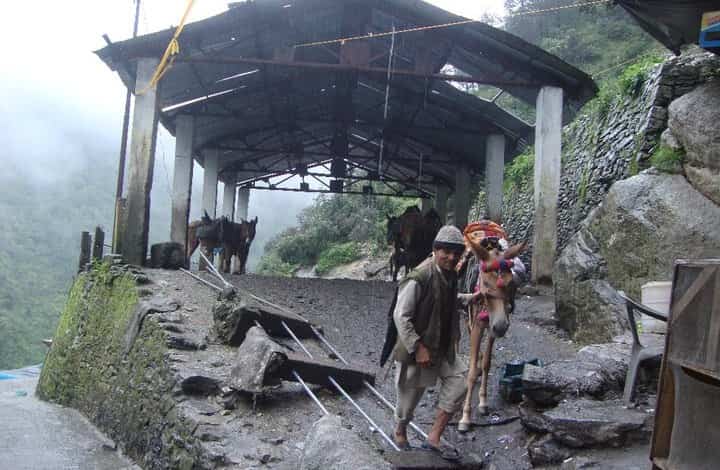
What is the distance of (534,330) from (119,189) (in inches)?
366

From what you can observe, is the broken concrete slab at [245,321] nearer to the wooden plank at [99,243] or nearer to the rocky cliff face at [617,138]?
the wooden plank at [99,243]

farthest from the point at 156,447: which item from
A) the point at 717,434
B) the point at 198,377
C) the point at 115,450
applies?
the point at 717,434

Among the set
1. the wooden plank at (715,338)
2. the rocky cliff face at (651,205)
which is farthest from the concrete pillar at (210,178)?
the wooden plank at (715,338)

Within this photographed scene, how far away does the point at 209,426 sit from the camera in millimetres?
5320

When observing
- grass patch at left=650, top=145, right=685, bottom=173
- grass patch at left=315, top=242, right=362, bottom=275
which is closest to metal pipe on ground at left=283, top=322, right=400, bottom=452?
grass patch at left=650, top=145, right=685, bottom=173

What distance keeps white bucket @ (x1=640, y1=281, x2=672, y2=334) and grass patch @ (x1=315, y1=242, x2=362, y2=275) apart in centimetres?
2244

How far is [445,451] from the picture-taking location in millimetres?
4445

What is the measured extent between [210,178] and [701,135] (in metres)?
14.2

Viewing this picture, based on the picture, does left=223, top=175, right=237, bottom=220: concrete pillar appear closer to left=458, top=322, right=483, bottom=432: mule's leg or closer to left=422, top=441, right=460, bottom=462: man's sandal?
left=458, top=322, right=483, bottom=432: mule's leg

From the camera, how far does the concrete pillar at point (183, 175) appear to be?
49.9 ft

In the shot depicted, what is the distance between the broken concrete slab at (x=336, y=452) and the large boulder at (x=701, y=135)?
5.85 metres

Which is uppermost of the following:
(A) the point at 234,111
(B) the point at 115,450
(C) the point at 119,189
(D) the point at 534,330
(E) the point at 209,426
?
(A) the point at 234,111

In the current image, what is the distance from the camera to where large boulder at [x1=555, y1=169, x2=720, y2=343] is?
24.0 ft

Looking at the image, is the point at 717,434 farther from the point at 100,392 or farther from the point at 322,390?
the point at 100,392
